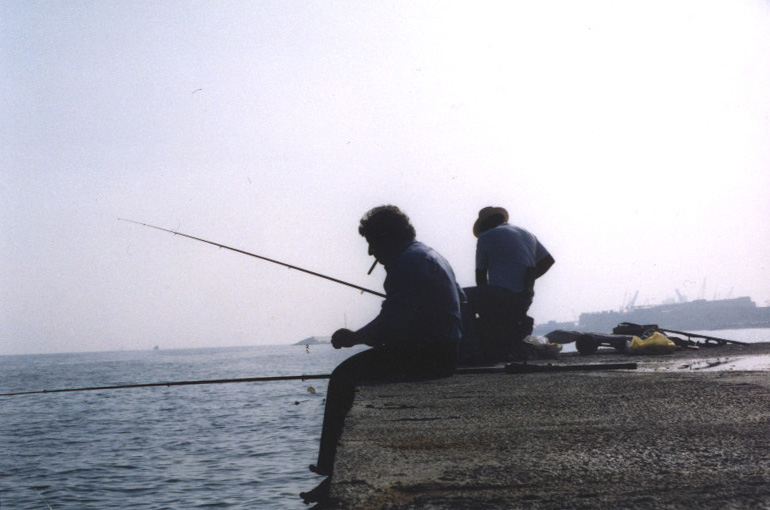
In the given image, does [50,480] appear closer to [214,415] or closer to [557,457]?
[214,415]

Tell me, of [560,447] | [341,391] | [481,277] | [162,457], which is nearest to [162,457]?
[162,457]

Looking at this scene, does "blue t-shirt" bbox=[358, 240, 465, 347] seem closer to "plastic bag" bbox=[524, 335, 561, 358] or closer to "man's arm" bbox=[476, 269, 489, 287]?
"man's arm" bbox=[476, 269, 489, 287]

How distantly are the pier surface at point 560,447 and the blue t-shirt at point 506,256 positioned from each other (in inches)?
91.7

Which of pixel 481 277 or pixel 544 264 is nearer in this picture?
pixel 481 277

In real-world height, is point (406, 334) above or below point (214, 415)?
above

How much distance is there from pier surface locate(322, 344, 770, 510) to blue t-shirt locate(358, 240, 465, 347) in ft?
1.22

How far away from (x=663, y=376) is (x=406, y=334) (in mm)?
2067

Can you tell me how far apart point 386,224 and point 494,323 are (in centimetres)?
271

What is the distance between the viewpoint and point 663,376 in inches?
190

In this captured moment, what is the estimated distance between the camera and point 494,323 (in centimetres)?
660

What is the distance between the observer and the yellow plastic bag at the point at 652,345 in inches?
313

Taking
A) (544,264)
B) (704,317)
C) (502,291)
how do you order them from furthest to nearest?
(704,317)
(544,264)
(502,291)

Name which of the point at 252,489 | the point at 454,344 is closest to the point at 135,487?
the point at 252,489

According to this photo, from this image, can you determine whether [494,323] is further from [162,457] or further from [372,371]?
[162,457]
